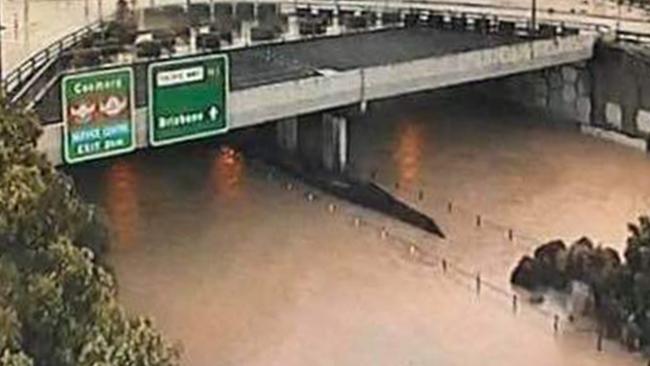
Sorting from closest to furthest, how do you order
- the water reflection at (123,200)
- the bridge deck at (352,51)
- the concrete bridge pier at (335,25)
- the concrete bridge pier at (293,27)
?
the water reflection at (123,200)
the bridge deck at (352,51)
the concrete bridge pier at (293,27)
the concrete bridge pier at (335,25)

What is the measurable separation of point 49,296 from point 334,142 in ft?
57.0

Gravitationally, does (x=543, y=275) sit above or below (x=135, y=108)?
below

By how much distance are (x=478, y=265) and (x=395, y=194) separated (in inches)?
173

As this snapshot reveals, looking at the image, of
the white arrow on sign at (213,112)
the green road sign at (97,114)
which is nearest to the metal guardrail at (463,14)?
the white arrow on sign at (213,112)

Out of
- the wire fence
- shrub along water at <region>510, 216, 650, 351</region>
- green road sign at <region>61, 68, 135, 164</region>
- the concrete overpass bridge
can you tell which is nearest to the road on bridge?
the concrete overpass bridge

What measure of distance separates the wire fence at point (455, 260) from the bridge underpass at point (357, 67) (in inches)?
68.2

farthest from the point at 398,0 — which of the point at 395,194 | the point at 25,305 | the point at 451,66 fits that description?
the point at 25,305

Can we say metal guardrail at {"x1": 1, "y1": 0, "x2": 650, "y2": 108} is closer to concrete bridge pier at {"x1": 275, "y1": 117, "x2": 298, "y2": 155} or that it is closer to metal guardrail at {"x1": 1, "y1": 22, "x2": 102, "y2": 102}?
metal guardrail at {"x1": 1, "y1": 22, "x2": 102, "y2": 102}

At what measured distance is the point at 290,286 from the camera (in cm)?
2547

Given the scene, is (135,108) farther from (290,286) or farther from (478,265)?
(478,265)

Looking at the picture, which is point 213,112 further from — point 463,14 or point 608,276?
point 463,14

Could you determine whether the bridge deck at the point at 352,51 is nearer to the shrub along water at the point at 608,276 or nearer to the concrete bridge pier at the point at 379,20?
the concrete bridge pier at the point at 379,20

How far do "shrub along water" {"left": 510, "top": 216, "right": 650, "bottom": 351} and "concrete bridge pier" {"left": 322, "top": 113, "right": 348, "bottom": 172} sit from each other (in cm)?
736

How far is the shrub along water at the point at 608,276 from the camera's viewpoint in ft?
74.2
